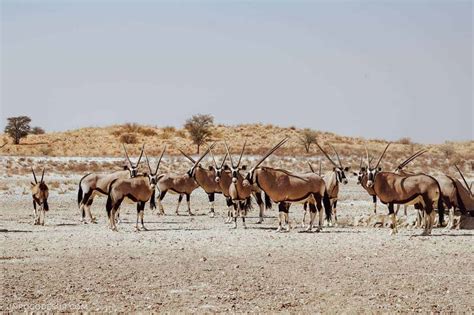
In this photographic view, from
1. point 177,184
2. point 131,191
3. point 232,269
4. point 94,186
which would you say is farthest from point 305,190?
point 177,184

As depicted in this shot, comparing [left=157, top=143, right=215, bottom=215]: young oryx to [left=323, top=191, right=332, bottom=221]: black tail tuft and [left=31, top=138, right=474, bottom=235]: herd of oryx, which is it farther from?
[left=323, top=191, right=332, bottom=221]: black tail tuft

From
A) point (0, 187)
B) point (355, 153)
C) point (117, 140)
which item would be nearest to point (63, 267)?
point (0, 187)

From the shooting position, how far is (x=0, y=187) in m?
32.4

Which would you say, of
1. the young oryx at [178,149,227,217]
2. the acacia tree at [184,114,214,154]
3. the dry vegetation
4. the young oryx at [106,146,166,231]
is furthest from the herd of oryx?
the acacia tree at [184,114,214,154]

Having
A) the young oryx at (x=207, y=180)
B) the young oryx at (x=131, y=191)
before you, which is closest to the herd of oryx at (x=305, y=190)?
the young oryx at (x=131, y=191)

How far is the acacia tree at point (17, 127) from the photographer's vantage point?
60.3 meters

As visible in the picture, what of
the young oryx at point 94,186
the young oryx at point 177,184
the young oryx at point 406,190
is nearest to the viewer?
Result: the young oryx at point 406,190

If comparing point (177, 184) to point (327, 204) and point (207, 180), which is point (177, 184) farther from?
point (327, 204)

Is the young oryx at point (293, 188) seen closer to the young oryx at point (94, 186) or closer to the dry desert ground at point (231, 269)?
the dry desert ground at point (231, 269)

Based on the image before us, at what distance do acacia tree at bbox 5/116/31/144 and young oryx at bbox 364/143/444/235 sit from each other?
46387mm

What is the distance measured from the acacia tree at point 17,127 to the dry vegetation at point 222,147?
3.00ft

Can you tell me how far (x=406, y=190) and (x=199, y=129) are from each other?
1791 inches

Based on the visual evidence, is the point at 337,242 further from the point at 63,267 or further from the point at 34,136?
the point at 34,136

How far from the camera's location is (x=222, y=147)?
61969 millimetres
